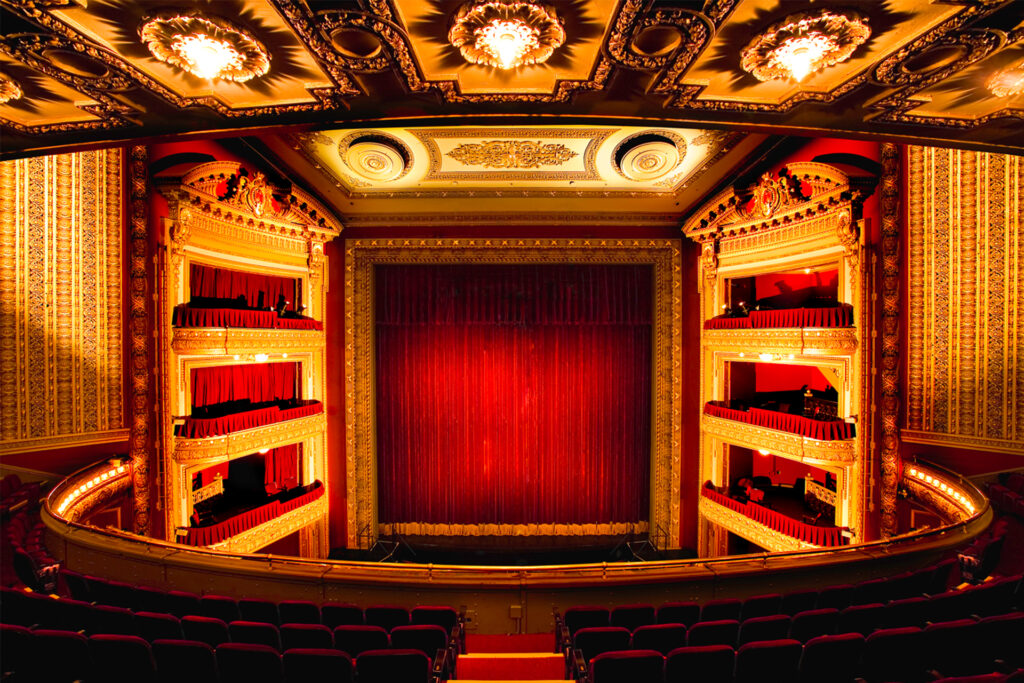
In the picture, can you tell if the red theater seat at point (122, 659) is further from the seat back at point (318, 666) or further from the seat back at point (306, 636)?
the seat back at point (318, 666)

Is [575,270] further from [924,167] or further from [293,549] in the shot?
[293,549]

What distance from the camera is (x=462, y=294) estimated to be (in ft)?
36.7

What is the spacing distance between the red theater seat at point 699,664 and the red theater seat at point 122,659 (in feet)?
11.4

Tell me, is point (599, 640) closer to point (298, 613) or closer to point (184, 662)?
point (298, 613)

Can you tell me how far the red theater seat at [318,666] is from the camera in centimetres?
288

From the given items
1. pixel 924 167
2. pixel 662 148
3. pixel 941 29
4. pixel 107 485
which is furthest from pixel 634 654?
pixel 924 167

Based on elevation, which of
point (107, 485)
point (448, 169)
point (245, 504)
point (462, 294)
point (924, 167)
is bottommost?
point (245, 504)

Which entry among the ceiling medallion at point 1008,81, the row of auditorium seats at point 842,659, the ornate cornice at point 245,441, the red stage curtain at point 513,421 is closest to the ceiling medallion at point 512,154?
the red stage curtain at point 513,421

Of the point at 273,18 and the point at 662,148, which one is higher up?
the point at 662,148

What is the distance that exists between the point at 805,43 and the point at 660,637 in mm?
4091

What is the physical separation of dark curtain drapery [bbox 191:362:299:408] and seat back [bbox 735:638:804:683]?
890 centimetres

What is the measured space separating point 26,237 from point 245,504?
5.77m

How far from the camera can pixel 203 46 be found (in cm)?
240

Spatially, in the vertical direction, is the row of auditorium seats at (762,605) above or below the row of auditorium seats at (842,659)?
below
